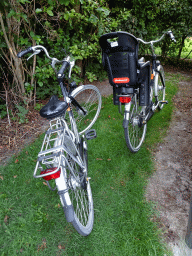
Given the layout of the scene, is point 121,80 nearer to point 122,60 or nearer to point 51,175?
point 122,60

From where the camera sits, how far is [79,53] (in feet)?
12.6

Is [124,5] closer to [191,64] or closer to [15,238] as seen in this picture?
[191,64]

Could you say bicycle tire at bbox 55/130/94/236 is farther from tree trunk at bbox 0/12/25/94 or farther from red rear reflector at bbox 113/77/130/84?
tree trunk at bbox 0/12/25/94

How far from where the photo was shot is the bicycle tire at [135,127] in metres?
2.76

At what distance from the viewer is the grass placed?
6.14 feet

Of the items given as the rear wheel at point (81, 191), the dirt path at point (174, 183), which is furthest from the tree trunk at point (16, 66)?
the dirt path at point (174, 183)

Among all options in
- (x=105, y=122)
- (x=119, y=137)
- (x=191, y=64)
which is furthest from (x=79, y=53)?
(x=191, y=64)

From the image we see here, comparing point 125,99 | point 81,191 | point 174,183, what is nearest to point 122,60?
point 125,99

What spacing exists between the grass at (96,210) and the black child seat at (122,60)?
1.10m

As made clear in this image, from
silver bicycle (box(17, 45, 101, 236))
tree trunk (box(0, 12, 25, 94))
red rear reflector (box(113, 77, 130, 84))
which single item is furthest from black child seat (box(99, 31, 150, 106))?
tree trunk (box(0, 12, 25, 94))

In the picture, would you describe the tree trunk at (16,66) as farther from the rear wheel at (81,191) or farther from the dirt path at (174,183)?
the dirt path at (174,183)

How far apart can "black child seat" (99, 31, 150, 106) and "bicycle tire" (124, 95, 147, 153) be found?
0.48m

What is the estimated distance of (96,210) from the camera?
7.16 feet

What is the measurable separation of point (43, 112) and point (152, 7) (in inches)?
256
